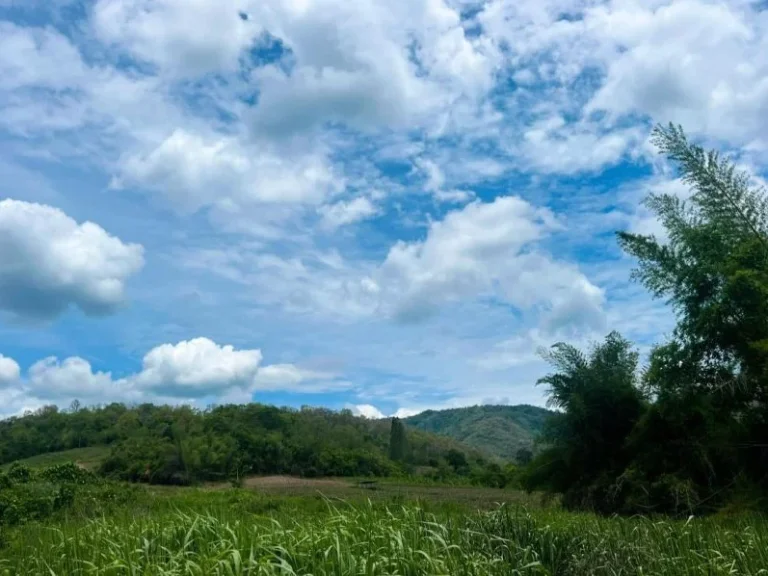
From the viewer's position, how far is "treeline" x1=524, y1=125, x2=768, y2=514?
1246cm

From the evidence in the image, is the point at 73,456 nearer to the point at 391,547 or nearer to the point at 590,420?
the point at 590,420

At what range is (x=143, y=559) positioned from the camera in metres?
6.22

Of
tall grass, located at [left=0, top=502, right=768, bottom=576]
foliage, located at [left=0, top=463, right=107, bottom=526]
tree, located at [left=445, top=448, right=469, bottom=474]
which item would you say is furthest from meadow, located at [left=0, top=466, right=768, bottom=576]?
tree, located at [left=445, top=448, right=469, bottom=474]

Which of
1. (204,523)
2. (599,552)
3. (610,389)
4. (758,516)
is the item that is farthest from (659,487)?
(204,523)

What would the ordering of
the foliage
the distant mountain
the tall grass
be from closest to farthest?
the tall grass < the foliage < the distant mountain

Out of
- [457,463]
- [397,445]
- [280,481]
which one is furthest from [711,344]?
[397,445]

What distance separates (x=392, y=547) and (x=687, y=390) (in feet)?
30.5

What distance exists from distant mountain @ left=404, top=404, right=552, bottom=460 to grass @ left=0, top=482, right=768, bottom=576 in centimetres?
6805

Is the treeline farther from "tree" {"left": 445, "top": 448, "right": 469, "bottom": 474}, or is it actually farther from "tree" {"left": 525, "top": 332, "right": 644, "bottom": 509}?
"tree" {"left": 445, "top": 448, "right": 469, "bottom": 474}

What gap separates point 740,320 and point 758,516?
3.91 meters

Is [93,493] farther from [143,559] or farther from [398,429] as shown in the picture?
[398,429]

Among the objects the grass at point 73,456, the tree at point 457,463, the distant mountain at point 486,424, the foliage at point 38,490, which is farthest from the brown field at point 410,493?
the distant mountain at point 486,424

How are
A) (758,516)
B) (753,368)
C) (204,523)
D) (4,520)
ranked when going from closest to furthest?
(204,523) → (758,516) → (753,368) → (4,520)

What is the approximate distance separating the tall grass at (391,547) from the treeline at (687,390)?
16.8 feet
